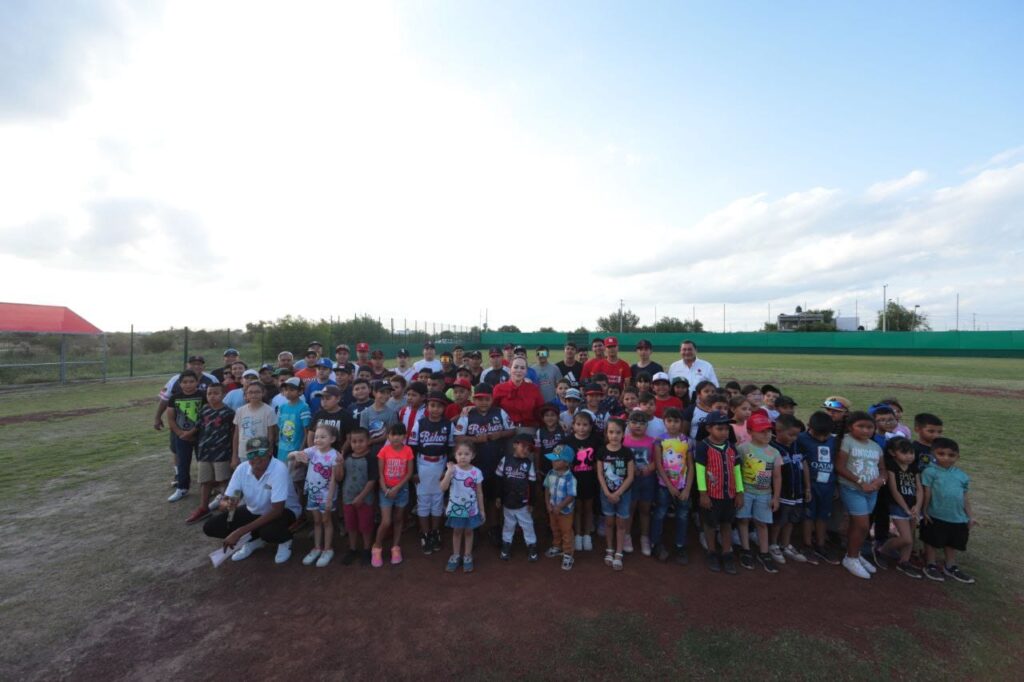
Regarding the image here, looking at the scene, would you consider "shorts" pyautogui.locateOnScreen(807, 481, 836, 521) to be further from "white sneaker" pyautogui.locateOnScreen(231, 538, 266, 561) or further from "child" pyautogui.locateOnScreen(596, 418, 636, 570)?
"white sneaker" pyautogui.locateOnScreen(231, 538, 266, 561)

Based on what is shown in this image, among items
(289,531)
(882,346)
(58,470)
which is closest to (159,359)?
(58,470)

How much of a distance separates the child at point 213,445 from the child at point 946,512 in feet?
23.7

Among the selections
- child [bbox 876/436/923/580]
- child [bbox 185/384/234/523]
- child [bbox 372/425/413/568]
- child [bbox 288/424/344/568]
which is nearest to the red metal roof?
child [bbox 185/384/234/523]

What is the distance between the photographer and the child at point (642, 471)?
429cm

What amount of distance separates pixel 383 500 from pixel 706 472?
311 centimetres

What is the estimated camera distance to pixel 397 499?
4262mm

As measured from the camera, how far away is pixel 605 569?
13.0 ft

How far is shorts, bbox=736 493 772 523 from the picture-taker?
4.05 m

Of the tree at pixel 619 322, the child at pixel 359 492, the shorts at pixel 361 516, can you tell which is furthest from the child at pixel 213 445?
the tree at pixel 619 322

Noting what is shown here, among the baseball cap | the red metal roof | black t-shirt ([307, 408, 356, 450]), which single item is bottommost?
the baseball cap

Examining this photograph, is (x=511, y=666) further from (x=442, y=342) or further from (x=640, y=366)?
(x=442, y=342)

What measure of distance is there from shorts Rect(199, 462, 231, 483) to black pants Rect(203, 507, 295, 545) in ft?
3.86

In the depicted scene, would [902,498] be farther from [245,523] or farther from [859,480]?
[245,523]

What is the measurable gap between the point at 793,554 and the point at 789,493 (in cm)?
58
